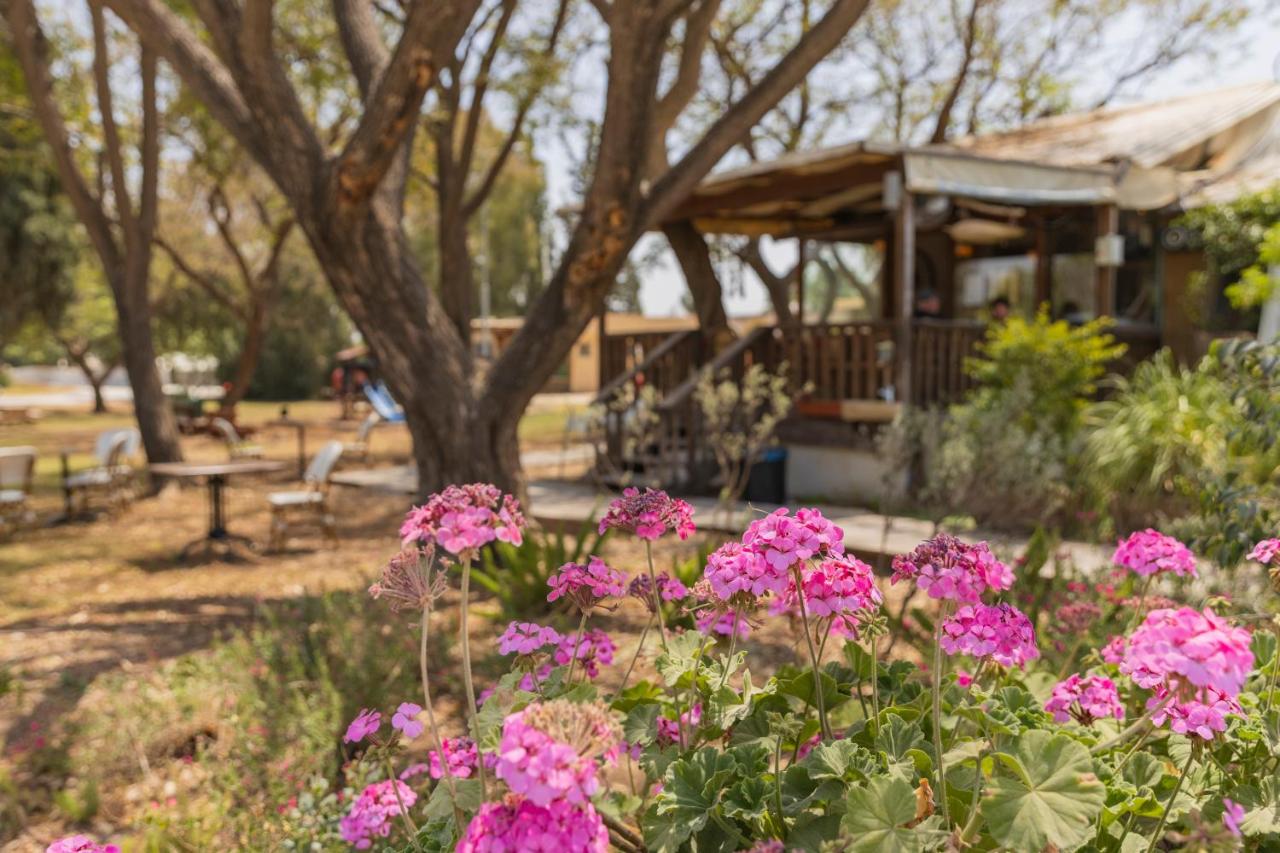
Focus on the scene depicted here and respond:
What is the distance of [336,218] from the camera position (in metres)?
6.34

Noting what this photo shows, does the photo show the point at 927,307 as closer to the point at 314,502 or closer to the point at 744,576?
the point at 314,502

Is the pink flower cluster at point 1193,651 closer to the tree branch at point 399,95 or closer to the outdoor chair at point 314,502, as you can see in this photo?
→ the tree branch at point 399,95

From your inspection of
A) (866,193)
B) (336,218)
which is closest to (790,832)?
(336,218)

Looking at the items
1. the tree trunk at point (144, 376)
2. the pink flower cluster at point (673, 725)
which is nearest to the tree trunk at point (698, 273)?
the tree trunk at point (144, 376)

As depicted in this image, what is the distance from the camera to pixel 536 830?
1050 millimetres

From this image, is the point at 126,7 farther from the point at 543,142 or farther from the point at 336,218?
the point at 543,142

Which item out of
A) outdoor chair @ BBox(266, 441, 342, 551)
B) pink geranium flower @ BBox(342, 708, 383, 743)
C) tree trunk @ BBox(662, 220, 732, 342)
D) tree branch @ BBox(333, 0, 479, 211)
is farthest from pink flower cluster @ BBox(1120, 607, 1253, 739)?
tree trunk @ BBox(662, 220, 732, 342)

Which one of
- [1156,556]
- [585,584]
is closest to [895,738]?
[585,584]

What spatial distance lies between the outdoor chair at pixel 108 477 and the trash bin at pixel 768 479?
7383 millimetres

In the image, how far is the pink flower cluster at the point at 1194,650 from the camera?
1048 mm

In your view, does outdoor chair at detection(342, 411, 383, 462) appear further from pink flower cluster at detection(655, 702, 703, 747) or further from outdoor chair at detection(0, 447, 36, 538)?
pink flower cluster at detection(655, 702, 703, 747)

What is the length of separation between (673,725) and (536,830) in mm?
897

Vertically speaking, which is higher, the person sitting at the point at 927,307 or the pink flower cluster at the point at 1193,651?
the person sitting at the point at 927,307

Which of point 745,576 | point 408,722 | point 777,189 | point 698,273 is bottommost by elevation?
point 408,722
